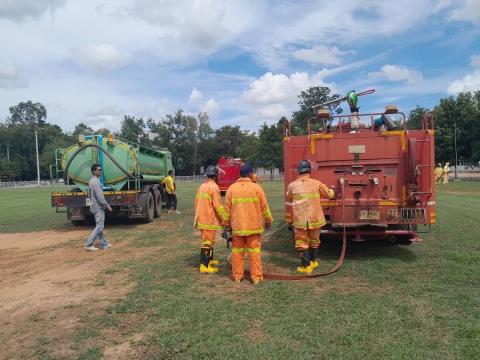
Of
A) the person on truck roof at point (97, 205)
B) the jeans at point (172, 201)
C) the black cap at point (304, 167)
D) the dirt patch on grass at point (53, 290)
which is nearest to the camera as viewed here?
the dirt patch on grass at point (53, 290)

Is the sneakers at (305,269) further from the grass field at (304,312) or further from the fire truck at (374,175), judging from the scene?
the fire truck at (374,175)

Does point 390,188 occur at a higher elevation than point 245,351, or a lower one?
higher

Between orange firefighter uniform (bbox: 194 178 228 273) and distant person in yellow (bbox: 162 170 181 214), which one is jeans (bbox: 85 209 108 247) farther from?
distant person in yellow (bbox: 162 170 181 214)

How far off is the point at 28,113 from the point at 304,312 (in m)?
136

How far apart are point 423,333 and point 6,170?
95768 millimetres

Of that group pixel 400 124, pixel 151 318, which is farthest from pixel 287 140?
pixel 151 318

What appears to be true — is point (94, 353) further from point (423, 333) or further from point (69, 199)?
point (69, 199)

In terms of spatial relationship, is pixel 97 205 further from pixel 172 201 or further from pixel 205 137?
pixel 205 137

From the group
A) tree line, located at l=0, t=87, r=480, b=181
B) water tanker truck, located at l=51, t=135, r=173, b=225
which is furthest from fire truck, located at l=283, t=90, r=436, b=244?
tree line, located at l=0, t=87, r=480, b=181

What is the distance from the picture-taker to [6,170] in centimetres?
8788

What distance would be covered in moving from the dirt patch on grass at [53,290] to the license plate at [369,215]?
13.0 feet

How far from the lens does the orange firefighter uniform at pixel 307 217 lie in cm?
705


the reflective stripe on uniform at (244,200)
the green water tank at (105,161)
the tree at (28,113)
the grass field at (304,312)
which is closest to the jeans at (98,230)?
the grass field at (304,312)

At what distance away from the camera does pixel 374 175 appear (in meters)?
7.88
